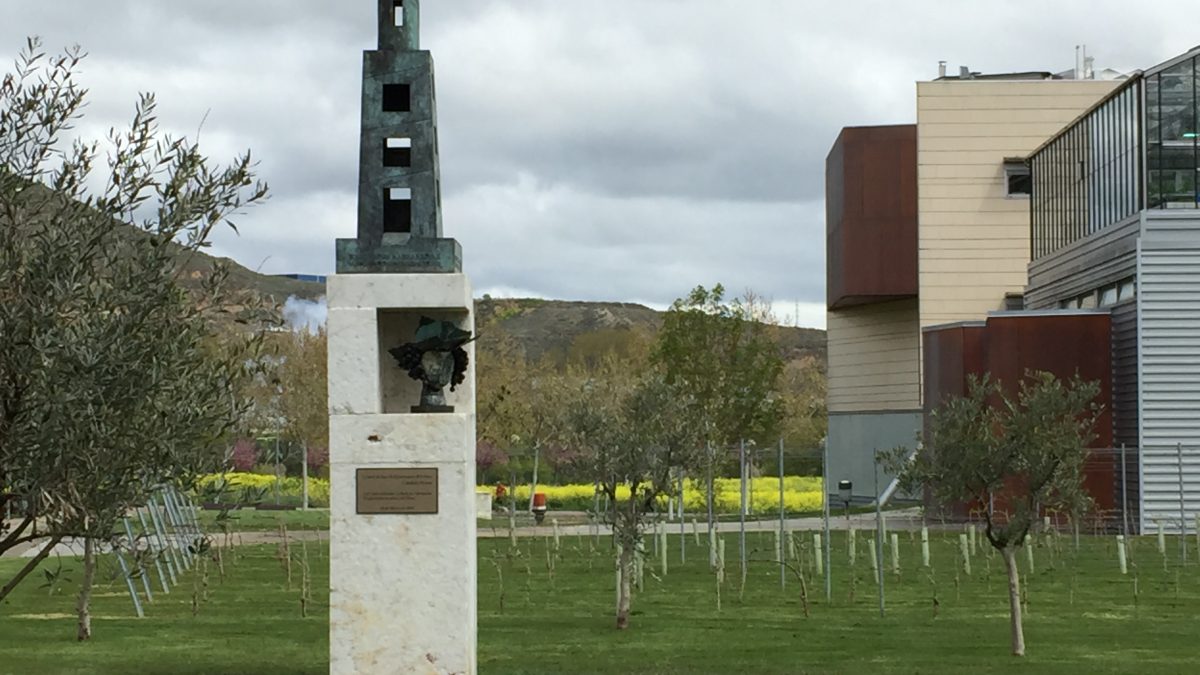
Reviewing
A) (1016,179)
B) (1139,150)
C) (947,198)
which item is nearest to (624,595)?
(1139,150)

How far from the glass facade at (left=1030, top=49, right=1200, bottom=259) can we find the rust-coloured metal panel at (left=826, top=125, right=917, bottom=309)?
13.4 m

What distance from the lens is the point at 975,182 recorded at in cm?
6444

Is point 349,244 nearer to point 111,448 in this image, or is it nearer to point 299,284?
point 111,448

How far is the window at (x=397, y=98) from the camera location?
632 inches

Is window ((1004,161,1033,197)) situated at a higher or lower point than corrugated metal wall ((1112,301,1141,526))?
higher

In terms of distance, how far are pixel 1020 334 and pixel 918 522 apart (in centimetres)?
654

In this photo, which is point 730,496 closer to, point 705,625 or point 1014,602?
point 705,625

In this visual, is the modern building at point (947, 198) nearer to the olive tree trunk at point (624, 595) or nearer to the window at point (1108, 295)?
the window at point (1108, 295)

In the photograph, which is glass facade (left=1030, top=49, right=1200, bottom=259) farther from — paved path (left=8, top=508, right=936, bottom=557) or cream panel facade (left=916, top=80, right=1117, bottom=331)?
cream panel facade (left=916, top=80, right=1117, bottom=331)

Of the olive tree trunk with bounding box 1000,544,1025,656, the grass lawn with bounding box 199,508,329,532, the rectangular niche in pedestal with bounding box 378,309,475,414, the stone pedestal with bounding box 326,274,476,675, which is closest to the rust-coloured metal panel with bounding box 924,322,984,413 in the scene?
the grass lawn with bounding box 199,508,329,532

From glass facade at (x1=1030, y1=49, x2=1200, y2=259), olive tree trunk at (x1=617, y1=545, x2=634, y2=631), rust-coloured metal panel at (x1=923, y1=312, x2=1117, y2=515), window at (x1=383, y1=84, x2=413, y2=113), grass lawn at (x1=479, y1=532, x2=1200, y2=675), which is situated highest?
glass facade at (x1=1030, y1=49, x2=1200, y2=259)

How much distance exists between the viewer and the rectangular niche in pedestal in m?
16.4

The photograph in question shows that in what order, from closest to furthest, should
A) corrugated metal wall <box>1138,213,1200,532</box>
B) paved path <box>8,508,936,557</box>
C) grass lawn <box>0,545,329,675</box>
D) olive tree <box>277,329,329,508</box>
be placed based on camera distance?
grass lawn <box>0,545,329,675</box>
corrugated metal wall <box>1138,213,1200,532</box>
paved path <box>8,508,936,557</box>
olive tree <box>277,329,329,508</box>

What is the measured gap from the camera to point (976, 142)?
64500mm
